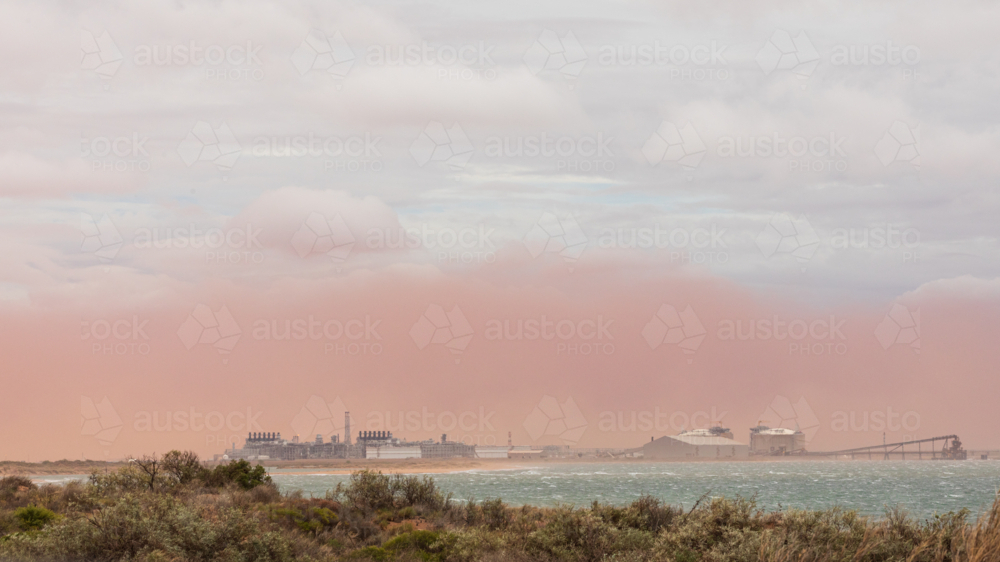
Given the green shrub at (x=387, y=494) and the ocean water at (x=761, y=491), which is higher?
the green shrub at (x=387, y=494)

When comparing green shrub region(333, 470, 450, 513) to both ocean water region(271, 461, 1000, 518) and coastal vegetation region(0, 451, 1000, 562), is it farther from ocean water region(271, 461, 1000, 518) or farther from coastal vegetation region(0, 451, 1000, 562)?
ocean water region(271, 461, 1000, 518)

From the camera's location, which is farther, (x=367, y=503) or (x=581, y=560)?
(x=367, y=503)

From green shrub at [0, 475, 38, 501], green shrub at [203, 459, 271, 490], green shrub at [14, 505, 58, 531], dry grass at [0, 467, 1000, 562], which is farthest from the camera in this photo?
green shrub at [203, 459, 271, 490]

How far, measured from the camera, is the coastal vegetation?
11.1 m

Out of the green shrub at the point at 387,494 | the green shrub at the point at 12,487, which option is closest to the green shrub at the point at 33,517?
the green shrub at the point at 12,487

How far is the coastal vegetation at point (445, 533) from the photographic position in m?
11.1

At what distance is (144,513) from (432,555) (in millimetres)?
6254

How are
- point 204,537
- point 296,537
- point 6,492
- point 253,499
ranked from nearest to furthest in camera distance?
1. point 204,537
2. point 296,537
3. point 253,499
4. point 6,492

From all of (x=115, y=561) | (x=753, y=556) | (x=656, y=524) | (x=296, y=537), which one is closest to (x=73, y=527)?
(x=115, y=561)

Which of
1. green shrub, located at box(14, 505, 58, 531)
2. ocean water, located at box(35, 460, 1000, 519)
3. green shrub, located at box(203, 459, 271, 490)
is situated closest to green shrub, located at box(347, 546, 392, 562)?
ocean water, located at box(35, 460, 1000, 519)

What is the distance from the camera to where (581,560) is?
562 inches

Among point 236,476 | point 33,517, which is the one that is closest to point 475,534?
point 33,517

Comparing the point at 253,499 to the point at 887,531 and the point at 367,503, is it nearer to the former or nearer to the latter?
the point at 367,503

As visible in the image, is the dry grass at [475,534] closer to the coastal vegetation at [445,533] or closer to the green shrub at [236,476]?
the coastal vegetation at [445,533]
